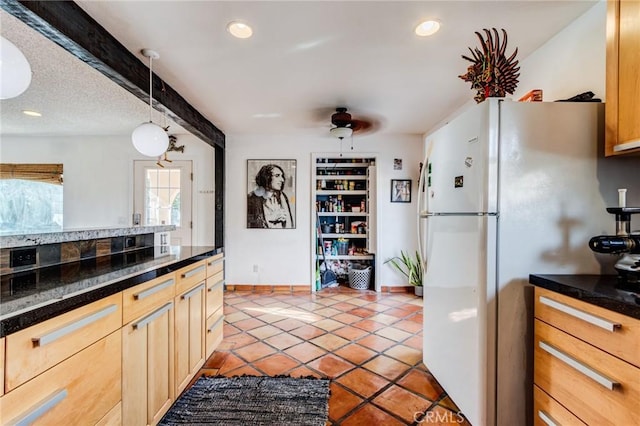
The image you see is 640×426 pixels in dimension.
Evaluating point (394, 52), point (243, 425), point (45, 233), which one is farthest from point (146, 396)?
point (394, 52)

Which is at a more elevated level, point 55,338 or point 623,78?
point 623,78

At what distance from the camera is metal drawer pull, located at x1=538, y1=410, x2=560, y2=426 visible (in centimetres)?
114

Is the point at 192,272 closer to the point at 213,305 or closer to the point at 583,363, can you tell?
the point at 213,305

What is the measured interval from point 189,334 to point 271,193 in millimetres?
2657

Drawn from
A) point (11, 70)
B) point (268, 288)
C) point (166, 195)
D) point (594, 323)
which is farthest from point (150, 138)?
point (268, 288)

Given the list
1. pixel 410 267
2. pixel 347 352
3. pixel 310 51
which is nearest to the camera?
pixel 310 51

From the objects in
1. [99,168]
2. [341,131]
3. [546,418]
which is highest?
[341,131]

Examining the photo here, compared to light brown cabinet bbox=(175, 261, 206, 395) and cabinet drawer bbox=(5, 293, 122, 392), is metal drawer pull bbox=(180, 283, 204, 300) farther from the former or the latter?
cabinet drawer bbox=(5, 293, 122, 392)

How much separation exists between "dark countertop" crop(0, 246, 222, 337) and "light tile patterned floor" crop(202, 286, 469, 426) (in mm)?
1056

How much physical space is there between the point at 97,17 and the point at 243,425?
2471 millimetres

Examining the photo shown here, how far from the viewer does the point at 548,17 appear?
165 centimetres

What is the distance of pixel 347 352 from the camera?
2311 mm

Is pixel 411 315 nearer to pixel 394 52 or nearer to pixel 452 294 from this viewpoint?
pixel 452 294

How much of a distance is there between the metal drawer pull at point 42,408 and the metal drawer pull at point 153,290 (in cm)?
40
